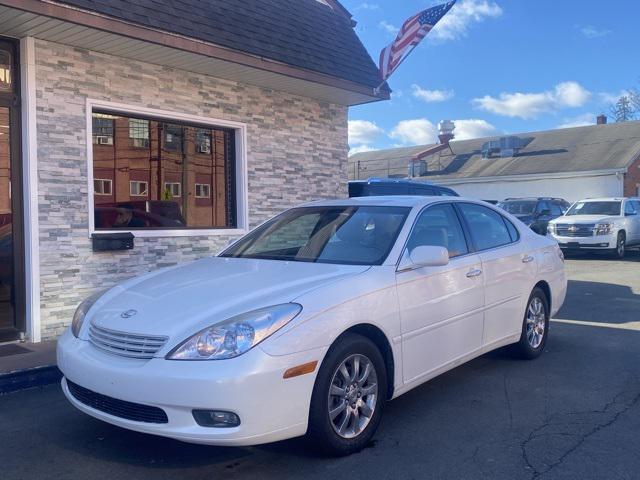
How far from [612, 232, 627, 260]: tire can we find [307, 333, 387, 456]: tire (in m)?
14.9

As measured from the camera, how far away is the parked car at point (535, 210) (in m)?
19.0

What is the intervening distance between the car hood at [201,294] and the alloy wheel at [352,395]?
21.7 inches

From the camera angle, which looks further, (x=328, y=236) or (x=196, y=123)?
(x=196, y=123)

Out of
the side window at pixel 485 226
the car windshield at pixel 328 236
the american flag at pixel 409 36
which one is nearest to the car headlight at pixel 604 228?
the american flag at pixel 409 36

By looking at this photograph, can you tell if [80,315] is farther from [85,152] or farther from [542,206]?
[542,206]

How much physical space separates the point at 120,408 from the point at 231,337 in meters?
0.79

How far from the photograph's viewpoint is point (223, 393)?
10.8 ft

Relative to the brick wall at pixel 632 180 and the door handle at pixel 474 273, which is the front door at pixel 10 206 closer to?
the door handle at pixel 474 273

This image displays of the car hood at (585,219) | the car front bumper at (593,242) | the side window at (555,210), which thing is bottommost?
the car front bumper at (593,242)

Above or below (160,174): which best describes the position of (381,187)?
below

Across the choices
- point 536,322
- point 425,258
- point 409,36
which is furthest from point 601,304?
point 425,258

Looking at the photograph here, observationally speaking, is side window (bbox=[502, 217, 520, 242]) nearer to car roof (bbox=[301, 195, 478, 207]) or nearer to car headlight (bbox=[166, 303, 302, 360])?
car roof (bbox=[301, 195, 478, 207])

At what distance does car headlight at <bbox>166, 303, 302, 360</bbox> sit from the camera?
3420 mm

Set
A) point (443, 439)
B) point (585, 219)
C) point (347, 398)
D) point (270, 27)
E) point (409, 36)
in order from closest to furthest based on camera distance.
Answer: point (347, 398)
point (443, 439)
point (270, 27)
point (409, 36)
point (585, 219)
